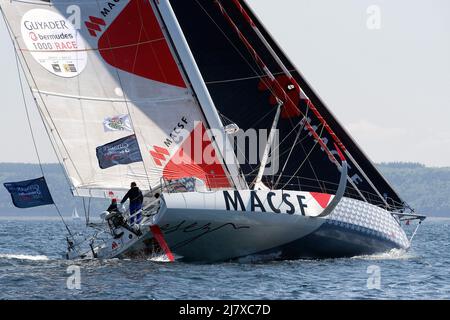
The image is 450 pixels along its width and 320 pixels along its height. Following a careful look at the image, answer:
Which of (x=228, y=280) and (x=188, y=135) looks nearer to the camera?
(x=228, y=280)

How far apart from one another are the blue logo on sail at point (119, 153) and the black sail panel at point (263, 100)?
9.95 ft

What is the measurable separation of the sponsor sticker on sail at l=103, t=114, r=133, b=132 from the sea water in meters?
3.09

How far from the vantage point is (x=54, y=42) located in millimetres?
24969

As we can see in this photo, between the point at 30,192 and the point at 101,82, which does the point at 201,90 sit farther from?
the point at 30,192

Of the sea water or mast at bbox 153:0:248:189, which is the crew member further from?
mast at bbox 153:0:248:189

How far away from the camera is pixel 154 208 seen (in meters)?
22.9

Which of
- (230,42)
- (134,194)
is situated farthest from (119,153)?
(230,42)

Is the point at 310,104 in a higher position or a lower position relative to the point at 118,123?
higher

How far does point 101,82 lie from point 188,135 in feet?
7.99

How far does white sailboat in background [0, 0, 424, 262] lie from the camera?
22641mm
